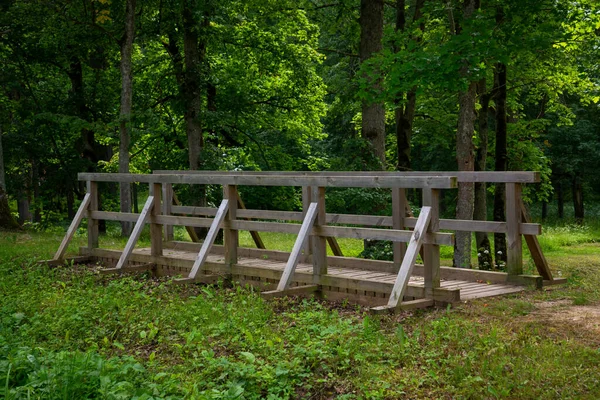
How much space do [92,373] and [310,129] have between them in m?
20.3

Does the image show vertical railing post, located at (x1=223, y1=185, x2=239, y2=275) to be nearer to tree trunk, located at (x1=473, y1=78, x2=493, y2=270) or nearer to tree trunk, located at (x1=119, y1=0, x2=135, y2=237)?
tree trunk, located at (x1=119, y1=0, x2=135, y2=237)

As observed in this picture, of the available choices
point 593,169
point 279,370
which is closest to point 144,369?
point 279,370

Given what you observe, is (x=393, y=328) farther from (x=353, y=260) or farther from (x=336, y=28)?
(x=336, y=28)

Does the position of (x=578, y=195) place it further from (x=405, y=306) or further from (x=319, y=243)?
(x=405, y=306)

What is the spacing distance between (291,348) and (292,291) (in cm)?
231

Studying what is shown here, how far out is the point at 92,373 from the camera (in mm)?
5664

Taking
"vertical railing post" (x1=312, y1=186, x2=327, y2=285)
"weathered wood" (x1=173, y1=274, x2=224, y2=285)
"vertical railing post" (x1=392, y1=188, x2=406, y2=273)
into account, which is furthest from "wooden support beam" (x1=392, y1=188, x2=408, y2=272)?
"weathered wood" (x1=173, y1=274, x2=224, y2=285)

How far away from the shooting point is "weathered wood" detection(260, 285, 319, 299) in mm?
8391

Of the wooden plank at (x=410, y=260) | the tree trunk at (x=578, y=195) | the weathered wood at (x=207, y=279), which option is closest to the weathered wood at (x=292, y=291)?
the wooden plank at (x=410, y=260)

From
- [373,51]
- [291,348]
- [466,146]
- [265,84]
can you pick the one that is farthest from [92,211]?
[265,84]

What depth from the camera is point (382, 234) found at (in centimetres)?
803

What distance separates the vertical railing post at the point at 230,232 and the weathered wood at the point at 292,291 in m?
1.68

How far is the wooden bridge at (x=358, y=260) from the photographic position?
7730 millimetres

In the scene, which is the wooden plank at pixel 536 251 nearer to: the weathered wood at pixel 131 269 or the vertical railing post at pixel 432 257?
the vertical railing post at pixel 432 257
